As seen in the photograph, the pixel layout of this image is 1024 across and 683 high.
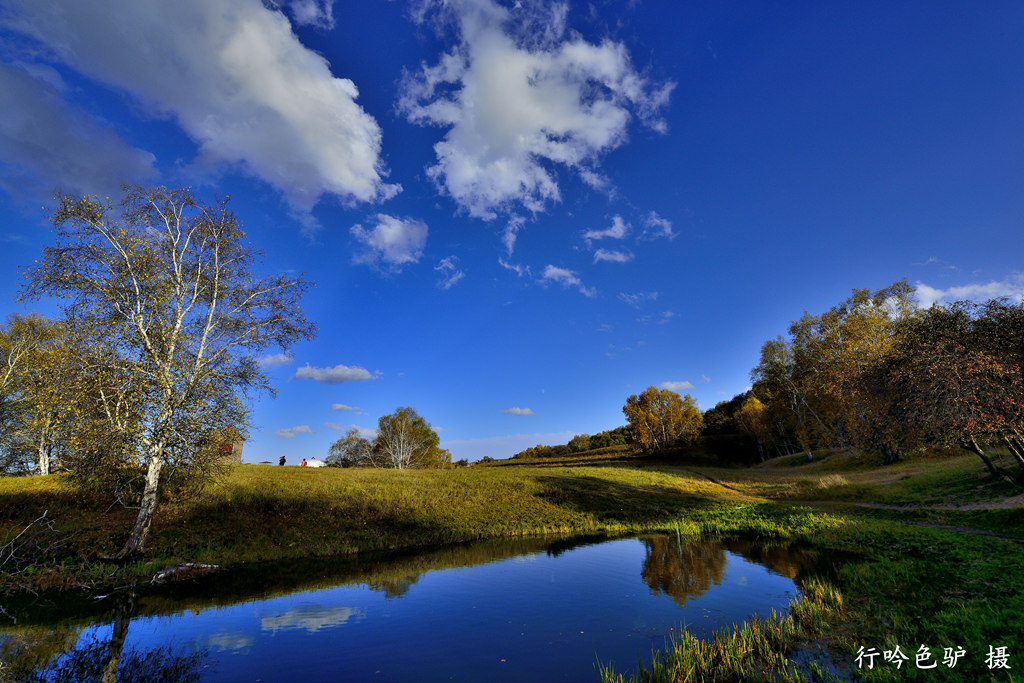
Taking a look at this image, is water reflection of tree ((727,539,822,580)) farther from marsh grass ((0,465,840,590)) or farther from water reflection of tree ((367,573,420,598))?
water reflection of tree ((367,573,420,598))

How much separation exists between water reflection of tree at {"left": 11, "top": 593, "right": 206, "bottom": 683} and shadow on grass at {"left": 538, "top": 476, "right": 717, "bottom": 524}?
28455 mm

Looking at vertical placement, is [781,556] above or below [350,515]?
below

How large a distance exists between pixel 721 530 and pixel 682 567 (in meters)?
11.7

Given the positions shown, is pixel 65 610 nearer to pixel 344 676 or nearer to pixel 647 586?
pixel 344 676

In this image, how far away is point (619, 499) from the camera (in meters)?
39.2

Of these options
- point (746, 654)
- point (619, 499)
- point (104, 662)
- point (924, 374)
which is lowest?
point (746, 654)

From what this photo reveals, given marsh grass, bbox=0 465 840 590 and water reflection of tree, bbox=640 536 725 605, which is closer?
water reflection of tree, bbox=640 536 725 605

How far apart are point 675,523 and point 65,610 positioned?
3230 centimetres

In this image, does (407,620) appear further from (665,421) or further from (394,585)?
(665,421)

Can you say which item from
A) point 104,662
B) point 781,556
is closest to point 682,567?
point 781,556

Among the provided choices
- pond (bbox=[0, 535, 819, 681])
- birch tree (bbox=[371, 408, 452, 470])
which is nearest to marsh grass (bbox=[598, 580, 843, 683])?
pond (bbox=[0, 535, 819, 681])

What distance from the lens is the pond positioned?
9.78m

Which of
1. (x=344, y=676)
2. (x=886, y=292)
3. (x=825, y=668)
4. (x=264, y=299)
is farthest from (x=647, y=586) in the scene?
(x=886, y=292)

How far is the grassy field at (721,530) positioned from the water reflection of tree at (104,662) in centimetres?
670
